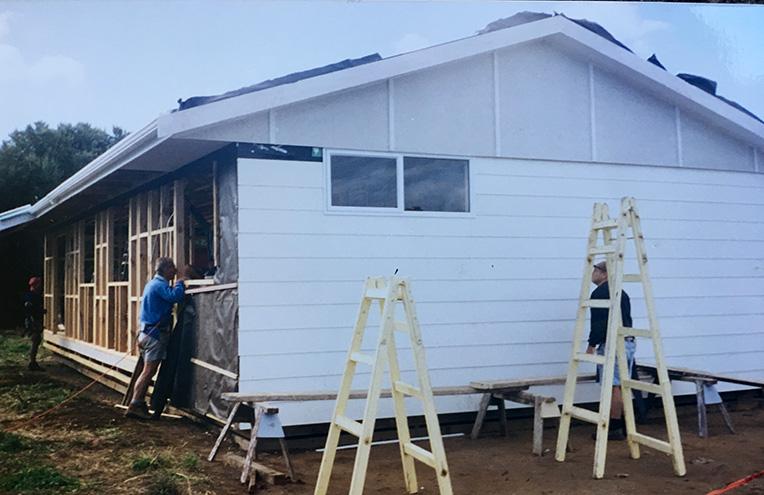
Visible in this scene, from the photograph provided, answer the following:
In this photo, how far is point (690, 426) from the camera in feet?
22.3

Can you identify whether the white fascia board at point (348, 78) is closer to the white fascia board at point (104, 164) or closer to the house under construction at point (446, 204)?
the house under construction at point (446, 204)

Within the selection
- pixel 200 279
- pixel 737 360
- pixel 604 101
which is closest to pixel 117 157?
pixel 200 279

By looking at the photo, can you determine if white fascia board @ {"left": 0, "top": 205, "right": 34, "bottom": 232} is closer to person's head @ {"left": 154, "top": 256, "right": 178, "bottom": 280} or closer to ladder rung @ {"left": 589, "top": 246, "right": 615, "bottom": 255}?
person's head @ {"left": 154, "top": 256, "right": 178, "bottom": 280}

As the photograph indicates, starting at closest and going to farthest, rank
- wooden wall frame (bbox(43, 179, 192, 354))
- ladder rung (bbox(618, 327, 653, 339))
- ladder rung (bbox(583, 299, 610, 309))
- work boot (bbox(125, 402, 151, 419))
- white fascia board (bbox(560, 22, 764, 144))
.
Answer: ladder rung (bbox(618, 327, 653, 339)), ladder rung (bbox(583, 299, 610, 309)), white fascia board (bbox(560, 22, 764, 144)), work boot (bbox(125, 402, 151, 419)), wooden wall frame (bbox(43, 179, 192, 354))

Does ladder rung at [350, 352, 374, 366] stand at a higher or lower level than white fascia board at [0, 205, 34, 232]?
lower

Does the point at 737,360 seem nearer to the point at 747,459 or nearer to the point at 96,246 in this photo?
the point at 747,459

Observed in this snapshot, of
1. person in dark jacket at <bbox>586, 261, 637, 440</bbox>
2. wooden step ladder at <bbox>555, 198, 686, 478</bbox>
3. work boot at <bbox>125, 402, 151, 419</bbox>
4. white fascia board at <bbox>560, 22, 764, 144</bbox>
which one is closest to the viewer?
wooden step ladder at <bbox>555, 198, 686, 478</bbox>

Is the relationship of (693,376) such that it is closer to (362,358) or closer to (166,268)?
(362,358)

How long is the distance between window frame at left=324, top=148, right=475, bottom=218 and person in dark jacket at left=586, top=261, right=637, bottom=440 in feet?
3.90

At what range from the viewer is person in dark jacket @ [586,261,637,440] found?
5.92 m

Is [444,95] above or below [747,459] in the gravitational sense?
above

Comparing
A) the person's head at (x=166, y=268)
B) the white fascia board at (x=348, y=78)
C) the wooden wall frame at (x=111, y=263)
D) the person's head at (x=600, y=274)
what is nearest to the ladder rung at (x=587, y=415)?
the person's head at (x=600, y=274)

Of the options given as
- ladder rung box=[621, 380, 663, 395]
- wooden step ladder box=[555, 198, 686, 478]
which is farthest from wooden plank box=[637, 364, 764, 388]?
ladder rung box=[621, 380, 663, 395]

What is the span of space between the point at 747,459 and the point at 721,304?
2.21 m
